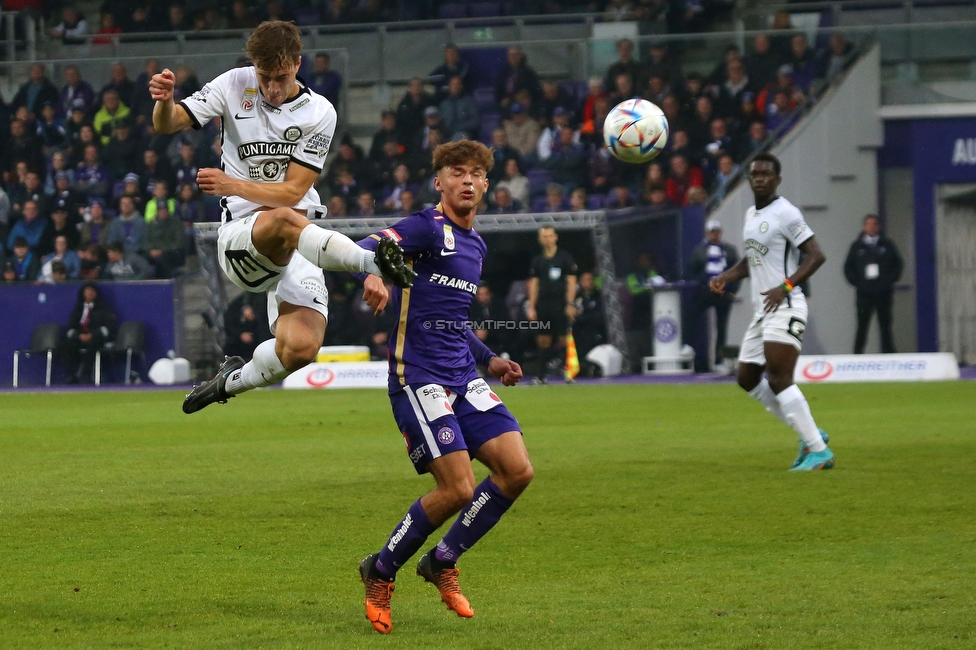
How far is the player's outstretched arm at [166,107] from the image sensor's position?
6672mm

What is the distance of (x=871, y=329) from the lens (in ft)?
75.6

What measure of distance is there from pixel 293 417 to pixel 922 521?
9212mm

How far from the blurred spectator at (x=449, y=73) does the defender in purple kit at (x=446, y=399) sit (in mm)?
19177

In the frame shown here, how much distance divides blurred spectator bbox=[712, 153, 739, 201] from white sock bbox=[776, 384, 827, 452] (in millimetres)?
12294

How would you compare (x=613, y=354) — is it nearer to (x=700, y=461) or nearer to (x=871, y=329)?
(x=871, y=329)

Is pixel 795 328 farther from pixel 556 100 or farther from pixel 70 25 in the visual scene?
pixel 70 25

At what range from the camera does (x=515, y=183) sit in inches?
909

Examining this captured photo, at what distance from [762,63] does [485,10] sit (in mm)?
7209

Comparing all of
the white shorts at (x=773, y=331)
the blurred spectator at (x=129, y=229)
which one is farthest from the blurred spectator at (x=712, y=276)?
the white shorts at (x=773, y=331)

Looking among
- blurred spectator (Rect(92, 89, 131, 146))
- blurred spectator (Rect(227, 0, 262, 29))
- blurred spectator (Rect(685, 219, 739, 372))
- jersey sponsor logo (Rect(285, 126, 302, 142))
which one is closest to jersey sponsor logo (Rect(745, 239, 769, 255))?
jersey sponsor logo (Rect(285, 126, 302, 142))

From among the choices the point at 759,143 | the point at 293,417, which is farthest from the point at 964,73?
the point at 293,417

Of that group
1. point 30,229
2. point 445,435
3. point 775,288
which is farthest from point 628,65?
point 445,435

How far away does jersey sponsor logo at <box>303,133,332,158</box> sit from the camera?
7316mm

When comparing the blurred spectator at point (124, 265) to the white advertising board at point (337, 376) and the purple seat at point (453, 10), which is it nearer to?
the white advertising board at point (337, 376)
